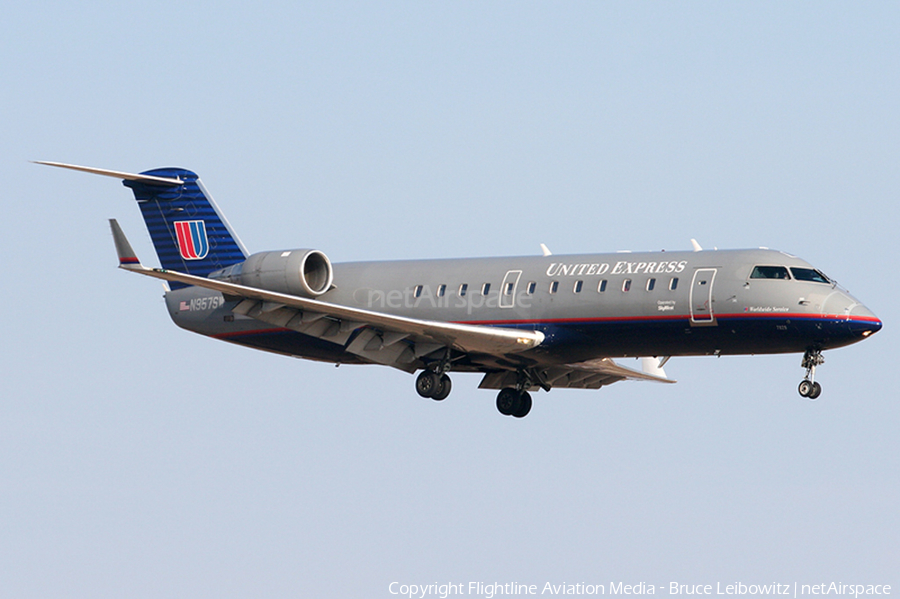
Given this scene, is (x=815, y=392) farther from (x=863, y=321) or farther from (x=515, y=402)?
(x=515, y=402)

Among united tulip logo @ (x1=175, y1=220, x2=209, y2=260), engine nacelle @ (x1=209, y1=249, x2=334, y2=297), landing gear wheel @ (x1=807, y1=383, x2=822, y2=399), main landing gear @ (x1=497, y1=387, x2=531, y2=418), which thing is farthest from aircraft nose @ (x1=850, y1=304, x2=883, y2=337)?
united tulip logo @ (x1=175, y1=220, x2=209, y2=260)

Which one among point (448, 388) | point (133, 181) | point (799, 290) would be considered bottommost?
point (448, 388)

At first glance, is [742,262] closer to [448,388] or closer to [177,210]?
[448,388]

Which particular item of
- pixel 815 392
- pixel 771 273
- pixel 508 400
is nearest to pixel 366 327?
pixel 508 400

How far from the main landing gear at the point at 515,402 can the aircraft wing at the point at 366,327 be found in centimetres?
304

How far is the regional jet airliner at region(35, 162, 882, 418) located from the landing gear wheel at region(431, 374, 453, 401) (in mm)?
38

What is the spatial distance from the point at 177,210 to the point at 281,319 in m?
6.14

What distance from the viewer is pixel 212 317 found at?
3788 centimetres

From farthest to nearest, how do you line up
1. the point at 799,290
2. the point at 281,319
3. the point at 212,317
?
1. the point at 212,317
2. the point at 281,319
3. the point at 799,290

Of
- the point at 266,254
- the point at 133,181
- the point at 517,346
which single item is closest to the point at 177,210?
the point at 133,181

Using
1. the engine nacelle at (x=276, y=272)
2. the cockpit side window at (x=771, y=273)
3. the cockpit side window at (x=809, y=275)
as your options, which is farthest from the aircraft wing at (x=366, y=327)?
the cockpit side window at (x=809, y=275)

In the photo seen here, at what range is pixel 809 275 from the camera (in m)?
32.2

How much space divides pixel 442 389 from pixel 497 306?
224 cm

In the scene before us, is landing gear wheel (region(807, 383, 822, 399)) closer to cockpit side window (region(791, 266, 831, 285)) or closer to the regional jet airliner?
the regional jet airliner
